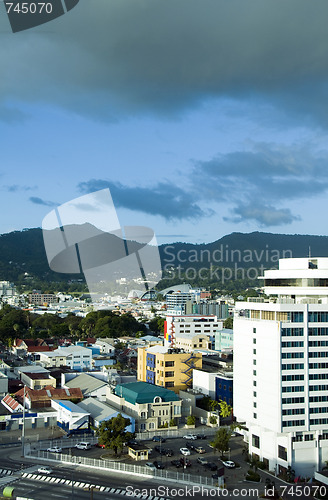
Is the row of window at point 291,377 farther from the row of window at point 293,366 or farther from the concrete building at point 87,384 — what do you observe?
the concrete building at point 87,384

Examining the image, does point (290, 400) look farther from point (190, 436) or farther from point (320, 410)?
point (190, 436)

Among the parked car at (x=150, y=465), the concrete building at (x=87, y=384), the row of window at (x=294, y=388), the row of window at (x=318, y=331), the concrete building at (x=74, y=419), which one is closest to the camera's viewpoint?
the parked car at (x=150, y=465)

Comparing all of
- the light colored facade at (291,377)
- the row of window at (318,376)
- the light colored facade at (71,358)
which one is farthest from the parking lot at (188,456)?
the light colored facade at (71,358)

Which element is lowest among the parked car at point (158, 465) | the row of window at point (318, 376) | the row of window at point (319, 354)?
the parked car at point (158, 465)

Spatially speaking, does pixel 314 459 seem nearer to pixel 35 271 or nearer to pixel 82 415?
pixel 82 415

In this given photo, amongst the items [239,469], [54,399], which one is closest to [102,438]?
[239,469]

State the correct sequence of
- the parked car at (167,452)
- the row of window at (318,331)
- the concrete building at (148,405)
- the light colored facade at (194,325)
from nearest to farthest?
the row of window at (318,331), the parked car at (167,452), the concrete building at (148,405), the light colored facade at (194,325)
